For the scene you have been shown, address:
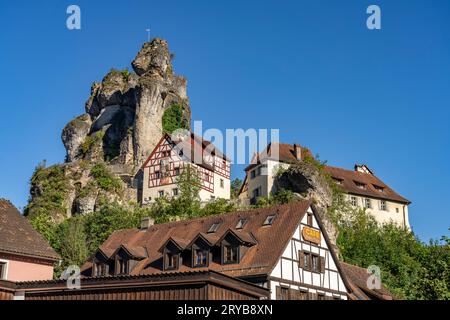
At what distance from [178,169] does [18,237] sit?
36.0 meters

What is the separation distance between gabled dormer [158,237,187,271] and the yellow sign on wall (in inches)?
257

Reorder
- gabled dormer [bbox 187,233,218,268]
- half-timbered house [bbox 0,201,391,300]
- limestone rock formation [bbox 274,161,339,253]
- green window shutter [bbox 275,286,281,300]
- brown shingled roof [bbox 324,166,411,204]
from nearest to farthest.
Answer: half-timbered house [bbox 0,201,391,300] → green window shutter [bbox 275,286,281,300] → gabled dormer [bbox 187,233,218,268] → limestone rock formation [bbox 274,161,339,253] → brown shingled roof [bbox 324,166,411,204]

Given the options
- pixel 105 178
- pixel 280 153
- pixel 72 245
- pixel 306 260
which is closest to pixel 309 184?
pixel 280 153

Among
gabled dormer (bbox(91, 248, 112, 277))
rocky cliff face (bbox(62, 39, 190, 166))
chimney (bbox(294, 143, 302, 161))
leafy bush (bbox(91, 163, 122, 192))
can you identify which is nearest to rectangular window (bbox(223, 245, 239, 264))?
gabled dormer (bbox(91, 248, 112, 277))

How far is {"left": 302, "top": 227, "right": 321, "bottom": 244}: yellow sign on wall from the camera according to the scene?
35469 mm

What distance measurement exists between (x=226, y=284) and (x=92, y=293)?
6322 millimetres

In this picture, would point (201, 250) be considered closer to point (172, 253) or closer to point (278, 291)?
point (172, 253)

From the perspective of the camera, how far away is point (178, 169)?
70000 mm

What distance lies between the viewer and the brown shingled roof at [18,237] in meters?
33.7

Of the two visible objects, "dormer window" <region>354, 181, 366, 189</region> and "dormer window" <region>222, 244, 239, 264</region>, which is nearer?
"dormer window" <region>222, 244, 239, 264</region>

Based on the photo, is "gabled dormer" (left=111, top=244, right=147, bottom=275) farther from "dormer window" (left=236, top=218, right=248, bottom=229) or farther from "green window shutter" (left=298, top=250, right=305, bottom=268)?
"green window shutter" (left=298, top=250, right=305, bottom=268)

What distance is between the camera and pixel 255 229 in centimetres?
3591

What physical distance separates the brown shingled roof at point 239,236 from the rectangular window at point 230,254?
13.6 inches
